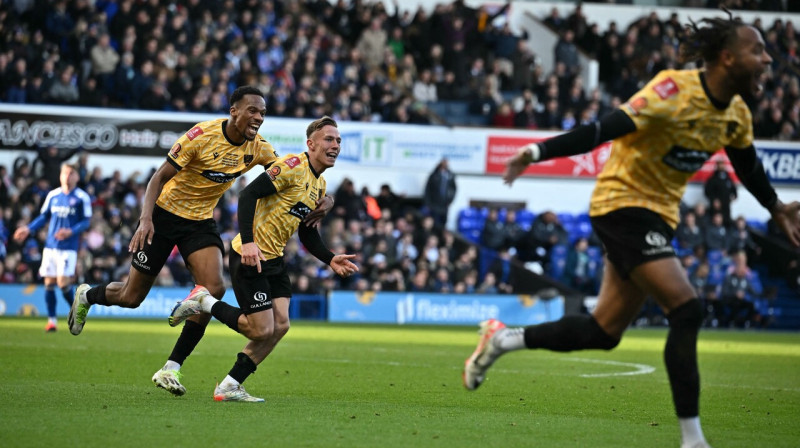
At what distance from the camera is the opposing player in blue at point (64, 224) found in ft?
58.0

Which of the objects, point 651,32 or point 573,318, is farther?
point 651,32

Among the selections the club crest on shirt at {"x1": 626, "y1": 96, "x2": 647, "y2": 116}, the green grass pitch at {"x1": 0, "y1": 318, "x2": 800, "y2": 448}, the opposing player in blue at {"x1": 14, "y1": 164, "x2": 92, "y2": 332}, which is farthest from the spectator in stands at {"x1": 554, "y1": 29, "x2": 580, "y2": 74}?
the club crest on shirt at {"x1": 626, "y1": 96, "x2": 647, "y2": 116}

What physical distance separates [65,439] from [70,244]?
11.6 metres

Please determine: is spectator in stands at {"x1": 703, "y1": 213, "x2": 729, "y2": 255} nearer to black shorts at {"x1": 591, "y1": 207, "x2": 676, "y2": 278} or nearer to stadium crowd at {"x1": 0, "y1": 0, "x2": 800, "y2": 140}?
stadium crowd at {"x1": 0, "y1": 0, "x2": 800, "y2": 140}

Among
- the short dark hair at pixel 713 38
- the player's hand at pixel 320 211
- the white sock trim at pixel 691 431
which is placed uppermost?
the short dark hair at pixel 713 38

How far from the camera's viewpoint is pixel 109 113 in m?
27.7

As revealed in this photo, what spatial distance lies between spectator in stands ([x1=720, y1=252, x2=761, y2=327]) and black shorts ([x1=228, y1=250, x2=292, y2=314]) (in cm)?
2133

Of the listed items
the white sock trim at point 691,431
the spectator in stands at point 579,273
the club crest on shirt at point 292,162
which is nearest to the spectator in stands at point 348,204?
the spectator in stands at point 579,273

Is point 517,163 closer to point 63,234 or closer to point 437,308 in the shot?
point 63,234

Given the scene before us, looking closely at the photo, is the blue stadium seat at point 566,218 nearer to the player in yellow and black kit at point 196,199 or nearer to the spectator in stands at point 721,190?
the spectator in stands at point 721,190

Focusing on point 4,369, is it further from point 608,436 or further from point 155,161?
point 155,161

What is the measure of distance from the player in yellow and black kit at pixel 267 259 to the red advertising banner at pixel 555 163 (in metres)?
21.1

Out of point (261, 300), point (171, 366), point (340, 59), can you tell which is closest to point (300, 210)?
point (261, 300)

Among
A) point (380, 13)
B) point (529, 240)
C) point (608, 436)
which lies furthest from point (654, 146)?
point (380, 13)
